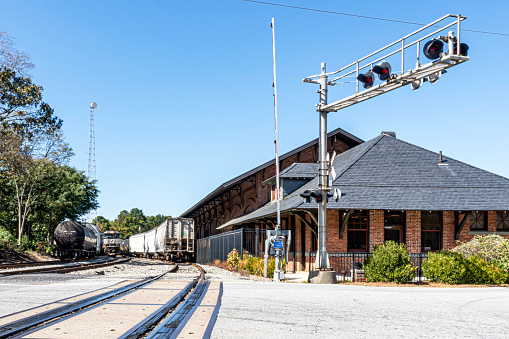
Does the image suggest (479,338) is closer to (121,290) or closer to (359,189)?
(121,290)

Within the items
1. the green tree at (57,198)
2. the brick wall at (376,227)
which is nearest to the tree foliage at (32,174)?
the green tree at (57,198)

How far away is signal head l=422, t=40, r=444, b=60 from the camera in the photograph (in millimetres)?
12766

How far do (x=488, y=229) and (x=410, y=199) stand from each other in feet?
14.4

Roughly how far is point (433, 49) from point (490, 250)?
30.7ft

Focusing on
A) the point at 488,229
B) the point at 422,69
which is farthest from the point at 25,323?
the point at 488,229

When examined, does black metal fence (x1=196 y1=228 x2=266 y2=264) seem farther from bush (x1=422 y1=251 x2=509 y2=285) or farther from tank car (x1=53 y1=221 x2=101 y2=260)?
tank car (x1=53 y1=221 x2=101 y2=260)

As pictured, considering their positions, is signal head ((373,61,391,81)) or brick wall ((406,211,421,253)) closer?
signal head ((373,61,391,81))

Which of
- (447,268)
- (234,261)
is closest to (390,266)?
(447,268)

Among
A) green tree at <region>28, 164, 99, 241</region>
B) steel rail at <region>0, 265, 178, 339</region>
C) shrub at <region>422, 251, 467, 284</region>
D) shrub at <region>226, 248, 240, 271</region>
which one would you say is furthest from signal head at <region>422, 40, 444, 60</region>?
green tree at <region>28, 164, 99, 241</region>

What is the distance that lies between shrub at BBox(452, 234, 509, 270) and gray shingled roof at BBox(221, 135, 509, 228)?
391 cm

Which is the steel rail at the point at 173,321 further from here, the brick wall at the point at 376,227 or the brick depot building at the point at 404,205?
the brick wall at the point at 376,227

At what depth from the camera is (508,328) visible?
8508 millimetres

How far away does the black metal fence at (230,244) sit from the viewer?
26.2 m

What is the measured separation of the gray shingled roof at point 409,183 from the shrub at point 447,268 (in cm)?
494
